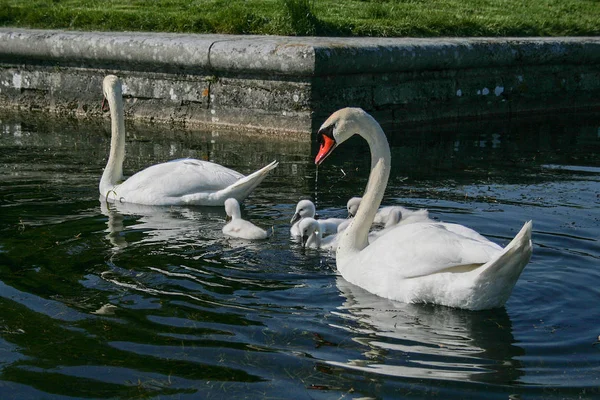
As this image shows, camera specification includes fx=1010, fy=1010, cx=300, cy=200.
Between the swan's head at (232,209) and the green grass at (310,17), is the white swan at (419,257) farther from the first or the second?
the green grass at (310,17)

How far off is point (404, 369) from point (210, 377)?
80 cm

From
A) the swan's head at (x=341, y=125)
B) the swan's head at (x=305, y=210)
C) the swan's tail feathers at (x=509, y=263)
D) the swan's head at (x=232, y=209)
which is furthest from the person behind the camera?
the swan's head at (x=232, y=209)

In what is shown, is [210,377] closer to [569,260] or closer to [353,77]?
[569,260]

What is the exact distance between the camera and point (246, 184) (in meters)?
7.58

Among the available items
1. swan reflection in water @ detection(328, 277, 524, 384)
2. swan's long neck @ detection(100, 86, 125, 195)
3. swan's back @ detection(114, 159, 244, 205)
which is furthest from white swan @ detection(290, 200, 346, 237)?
swan's long neck @ detection(100, 86, 125, 195)

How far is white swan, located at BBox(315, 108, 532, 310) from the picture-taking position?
4766 millimetres

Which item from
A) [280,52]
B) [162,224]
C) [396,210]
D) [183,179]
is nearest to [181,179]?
[183,179]

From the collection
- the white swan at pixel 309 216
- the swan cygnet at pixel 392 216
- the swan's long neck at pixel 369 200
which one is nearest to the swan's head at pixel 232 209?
the white swan at pixel 309 216

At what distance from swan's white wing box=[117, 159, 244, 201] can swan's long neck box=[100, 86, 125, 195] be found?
0.27 meters

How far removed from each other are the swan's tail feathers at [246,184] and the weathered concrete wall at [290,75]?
2.66 meters

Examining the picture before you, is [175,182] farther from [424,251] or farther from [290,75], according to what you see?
[424,251]

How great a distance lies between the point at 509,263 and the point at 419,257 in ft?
1.83

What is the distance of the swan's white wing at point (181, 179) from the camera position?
7727 millimetres

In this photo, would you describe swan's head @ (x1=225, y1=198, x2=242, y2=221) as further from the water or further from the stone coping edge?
the stone coping edge
